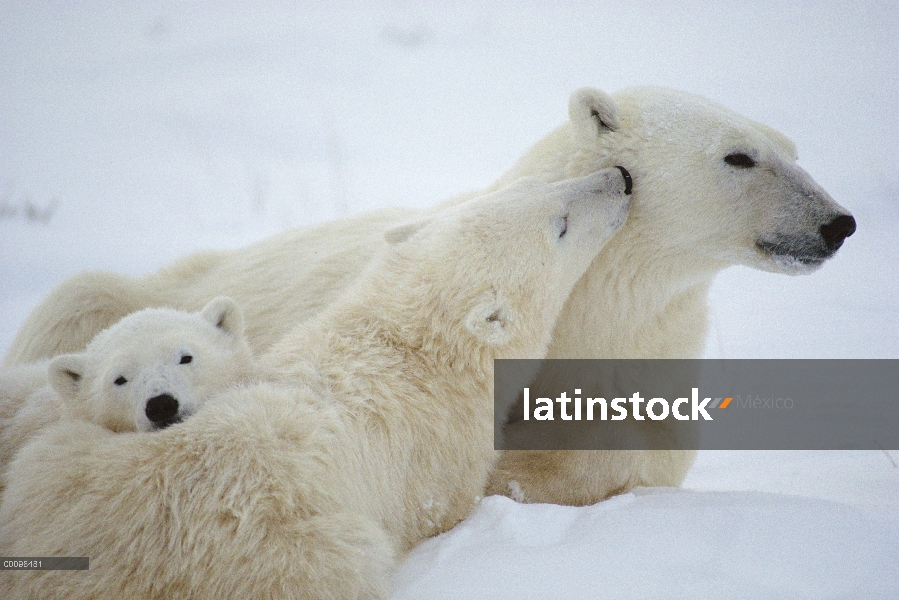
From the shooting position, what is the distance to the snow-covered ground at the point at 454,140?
7.97ft

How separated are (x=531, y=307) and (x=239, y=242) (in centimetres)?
487

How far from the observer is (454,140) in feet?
31.1

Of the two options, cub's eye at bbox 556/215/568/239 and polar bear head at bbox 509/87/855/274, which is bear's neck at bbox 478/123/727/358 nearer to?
polar bear head at bbox 509/87/855/274

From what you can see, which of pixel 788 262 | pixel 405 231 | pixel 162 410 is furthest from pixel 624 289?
pixel 162 410

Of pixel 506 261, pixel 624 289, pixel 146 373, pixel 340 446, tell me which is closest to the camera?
pixel 340 446

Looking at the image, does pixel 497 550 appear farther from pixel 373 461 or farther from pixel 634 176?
pixel 634 176

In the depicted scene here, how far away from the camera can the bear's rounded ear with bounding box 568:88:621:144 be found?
115 inches

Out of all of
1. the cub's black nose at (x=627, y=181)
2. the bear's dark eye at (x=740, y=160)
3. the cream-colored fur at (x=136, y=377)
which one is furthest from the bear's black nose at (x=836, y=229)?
the cream-colored fur at (x=136, y=377)

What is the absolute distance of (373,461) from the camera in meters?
2.35

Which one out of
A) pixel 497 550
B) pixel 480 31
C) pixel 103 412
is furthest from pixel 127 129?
pixel 497 550

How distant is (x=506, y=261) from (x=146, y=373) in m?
1.22

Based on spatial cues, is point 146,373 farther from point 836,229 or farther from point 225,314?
point 836,229

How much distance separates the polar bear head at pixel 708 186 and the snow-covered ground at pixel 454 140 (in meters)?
0.89

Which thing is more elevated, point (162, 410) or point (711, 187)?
point (711, 187)
